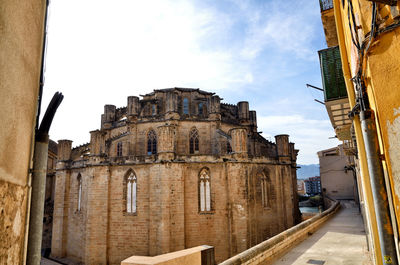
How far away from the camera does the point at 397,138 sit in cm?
304

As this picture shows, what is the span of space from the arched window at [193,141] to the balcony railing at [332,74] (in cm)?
1767

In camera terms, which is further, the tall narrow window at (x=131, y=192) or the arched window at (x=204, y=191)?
the tall narrow window at (x=131, y=192)

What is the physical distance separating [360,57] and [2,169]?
4454 millimetres

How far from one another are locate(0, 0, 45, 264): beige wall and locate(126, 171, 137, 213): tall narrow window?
61.8 ft

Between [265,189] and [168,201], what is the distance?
881cm

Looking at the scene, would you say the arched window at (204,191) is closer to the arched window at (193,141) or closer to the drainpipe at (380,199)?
the arched window at (193,141)

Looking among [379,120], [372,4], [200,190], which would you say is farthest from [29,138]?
[200,190]

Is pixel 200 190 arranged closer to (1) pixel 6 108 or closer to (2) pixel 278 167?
(2) pixel 278 167

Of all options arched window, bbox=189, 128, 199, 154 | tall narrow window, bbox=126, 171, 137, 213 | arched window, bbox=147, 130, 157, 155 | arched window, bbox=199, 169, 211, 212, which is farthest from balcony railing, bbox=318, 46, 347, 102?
arched window, bbox=147, 130, 157, 155

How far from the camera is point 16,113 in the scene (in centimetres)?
259

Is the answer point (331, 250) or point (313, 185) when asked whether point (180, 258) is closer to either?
point (331, 250)

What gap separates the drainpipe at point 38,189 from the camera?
10.4ft

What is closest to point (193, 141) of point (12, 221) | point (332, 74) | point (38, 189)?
point (332, 74)

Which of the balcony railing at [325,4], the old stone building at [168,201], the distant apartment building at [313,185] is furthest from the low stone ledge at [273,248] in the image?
the distant apartment building at [313,185]
